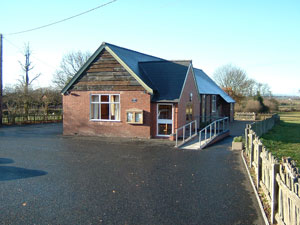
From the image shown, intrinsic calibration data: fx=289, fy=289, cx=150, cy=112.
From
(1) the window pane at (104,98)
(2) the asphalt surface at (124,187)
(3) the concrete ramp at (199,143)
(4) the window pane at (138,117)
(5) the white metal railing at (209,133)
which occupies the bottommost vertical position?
(2) the asphalt surface at (124,187)

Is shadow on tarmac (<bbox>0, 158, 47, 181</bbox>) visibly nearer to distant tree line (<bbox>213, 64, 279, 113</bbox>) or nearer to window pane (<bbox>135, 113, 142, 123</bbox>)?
window pane (<bbox>135, 113, 142, 123</bbox>)

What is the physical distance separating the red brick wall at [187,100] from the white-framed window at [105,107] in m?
3.70

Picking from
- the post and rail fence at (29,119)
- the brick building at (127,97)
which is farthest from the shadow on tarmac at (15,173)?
the post and rail fence at (29,119)

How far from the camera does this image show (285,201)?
4508 millimetres

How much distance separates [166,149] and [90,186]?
6286 mm

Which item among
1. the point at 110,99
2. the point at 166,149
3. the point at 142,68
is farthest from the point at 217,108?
the point at 166,149

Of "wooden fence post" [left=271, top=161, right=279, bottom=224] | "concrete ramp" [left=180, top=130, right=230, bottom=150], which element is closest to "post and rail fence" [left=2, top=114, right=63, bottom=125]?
"concrete ramp" [left=180, top=130, right=230, bottom=150]

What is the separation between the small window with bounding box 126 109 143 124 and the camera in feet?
54.1

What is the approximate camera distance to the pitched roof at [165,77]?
16.5 meters

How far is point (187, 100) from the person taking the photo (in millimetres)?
18094

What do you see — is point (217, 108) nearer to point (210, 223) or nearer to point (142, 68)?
point (142, 68)

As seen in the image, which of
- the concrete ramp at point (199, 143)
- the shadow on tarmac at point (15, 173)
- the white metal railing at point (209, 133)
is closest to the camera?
the shadow on tarmac at point (15, 173)

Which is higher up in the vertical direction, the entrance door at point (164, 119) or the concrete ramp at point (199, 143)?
the entrance door at point (164, 119)

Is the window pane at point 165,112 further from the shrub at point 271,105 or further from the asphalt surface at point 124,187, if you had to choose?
the shrub at point 271,105
